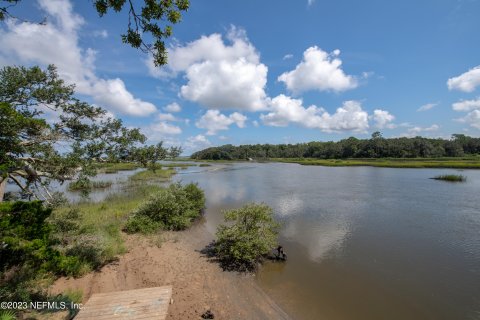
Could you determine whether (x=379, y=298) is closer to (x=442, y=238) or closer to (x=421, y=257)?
(x=421, y=257)

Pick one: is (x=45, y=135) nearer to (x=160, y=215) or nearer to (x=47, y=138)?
(x=47, y=138)

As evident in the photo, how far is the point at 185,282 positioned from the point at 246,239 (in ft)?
11.0

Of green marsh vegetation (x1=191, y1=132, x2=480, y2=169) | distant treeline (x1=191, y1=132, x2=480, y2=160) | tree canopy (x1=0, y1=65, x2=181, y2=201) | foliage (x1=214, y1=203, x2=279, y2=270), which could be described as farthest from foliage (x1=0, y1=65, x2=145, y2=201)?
distant treeline (x1=191, y1=132, x2=480, y2=160)

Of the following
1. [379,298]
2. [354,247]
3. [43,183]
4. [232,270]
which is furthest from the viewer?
[354,247]

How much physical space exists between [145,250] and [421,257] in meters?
14.0

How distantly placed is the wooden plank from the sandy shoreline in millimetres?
1300

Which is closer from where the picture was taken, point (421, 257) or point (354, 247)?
point (421, 257)

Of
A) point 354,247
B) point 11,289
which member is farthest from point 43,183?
point 354,247

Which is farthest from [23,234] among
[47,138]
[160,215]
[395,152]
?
[395,152]

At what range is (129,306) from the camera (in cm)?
683

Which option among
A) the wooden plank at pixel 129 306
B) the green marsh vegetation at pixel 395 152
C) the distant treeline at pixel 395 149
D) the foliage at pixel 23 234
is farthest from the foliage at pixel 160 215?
the distant treeline at pixel 395 149

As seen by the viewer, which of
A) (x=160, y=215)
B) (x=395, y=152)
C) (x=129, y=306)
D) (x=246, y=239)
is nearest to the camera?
(x=129, y=306)

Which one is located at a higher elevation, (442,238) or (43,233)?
(43,233)

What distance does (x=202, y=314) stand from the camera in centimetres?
819
